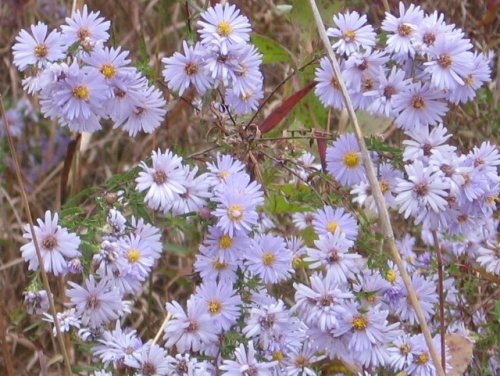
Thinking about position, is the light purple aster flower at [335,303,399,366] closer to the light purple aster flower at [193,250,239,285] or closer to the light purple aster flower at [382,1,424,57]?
the light purple aster flower at [193,250,239,285]

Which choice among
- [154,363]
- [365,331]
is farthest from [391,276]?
[154,363]

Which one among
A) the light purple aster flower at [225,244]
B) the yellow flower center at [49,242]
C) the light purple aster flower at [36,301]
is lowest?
the light purple aster flower at [36,301]

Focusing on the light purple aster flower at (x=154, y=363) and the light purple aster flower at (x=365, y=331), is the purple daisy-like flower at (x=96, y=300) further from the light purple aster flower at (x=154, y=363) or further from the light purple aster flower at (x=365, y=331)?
the light purple aster flower at (x=365, y=331)

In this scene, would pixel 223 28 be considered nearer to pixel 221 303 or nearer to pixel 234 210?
pixel 234 210

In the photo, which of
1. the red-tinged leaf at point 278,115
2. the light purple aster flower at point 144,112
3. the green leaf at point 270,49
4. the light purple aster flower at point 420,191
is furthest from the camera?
the green leaf at point 270,49

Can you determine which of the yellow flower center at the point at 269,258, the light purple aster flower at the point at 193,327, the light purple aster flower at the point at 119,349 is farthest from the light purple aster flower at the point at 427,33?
the light purple aster flower at the point at 119,349

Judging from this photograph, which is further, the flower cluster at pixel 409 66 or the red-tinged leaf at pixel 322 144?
the red-tinged leaf at pixel 322 144

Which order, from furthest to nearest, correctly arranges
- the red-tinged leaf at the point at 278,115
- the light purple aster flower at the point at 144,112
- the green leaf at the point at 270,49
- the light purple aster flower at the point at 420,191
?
the green leaf at the point at 270,49
the red-tinged leaf at the point at 278,115
the light purple aster flower at the point at 144,112
the light purple aster flower at the point at 420,191
